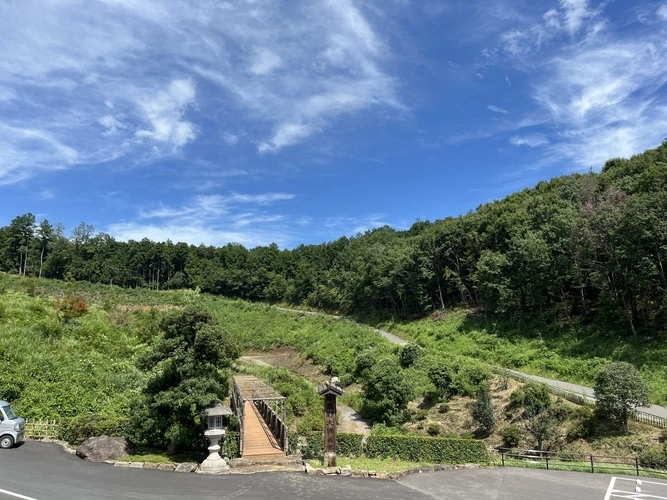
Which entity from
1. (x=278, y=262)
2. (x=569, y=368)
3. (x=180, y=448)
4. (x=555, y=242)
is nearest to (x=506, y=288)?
(x=555, y=242)

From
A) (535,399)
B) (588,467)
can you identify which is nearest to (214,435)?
(588,467)

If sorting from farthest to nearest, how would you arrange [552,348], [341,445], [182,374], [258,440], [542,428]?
1. [552,348]
2. [542,428]
3. [258,440]
4. [341,445]
5. [182,374]

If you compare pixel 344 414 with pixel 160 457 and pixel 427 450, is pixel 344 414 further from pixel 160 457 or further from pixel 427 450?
pixel 160 457

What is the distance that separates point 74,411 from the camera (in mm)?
17859

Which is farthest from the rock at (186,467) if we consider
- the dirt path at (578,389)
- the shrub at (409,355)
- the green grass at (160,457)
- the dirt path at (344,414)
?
the shrub at (409,355)

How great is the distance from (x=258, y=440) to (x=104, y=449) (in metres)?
5.53

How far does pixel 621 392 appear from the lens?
1719 cm

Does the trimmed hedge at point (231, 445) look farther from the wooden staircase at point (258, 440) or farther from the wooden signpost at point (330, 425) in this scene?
the wooden signpost at point (330, 425)

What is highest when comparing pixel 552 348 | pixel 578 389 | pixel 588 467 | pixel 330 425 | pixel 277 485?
pixel 552 348

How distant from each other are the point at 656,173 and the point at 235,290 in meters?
69.1

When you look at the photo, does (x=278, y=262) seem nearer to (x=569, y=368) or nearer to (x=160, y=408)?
(x=569, y=368)

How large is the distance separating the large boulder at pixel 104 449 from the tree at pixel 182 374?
57cm

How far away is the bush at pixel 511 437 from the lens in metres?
18.9

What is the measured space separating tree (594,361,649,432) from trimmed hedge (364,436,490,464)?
6.78 meters
